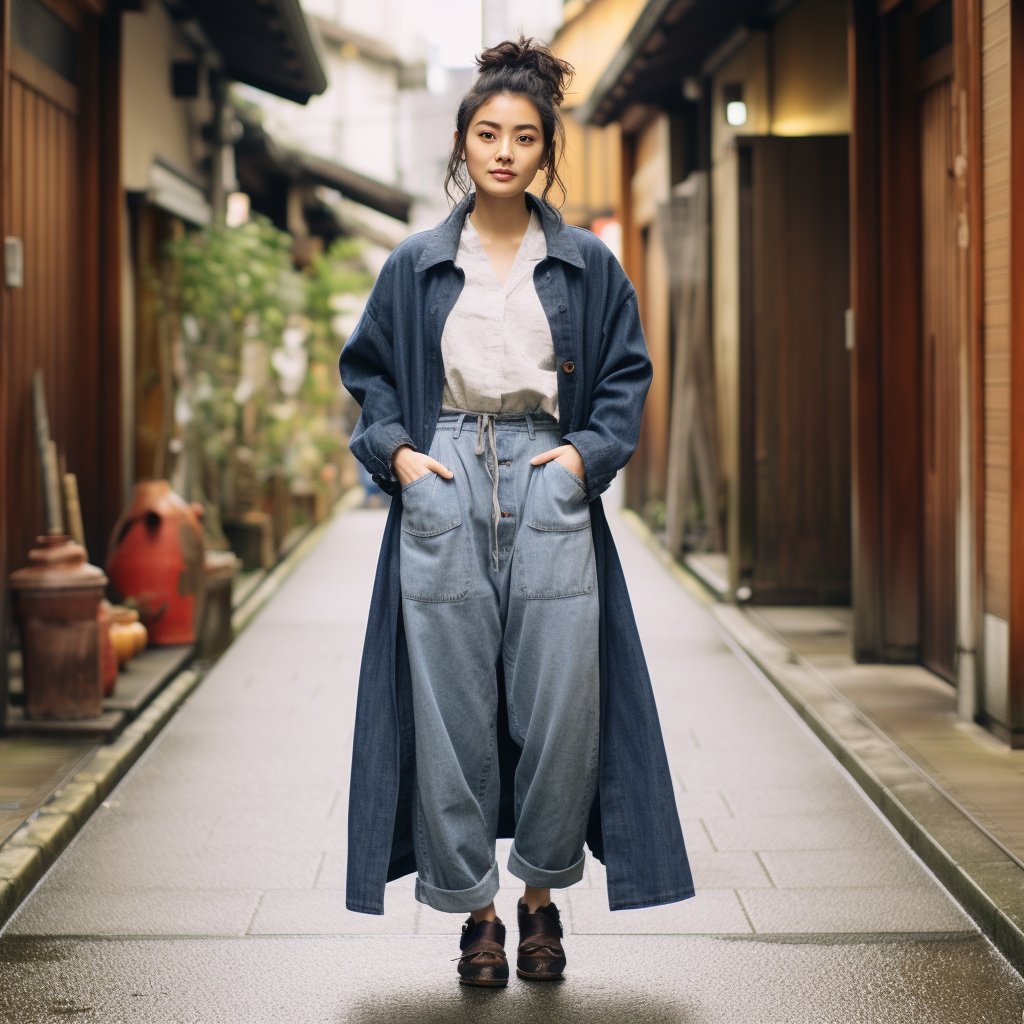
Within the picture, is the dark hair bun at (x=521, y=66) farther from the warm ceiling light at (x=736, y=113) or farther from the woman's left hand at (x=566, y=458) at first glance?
the warm ceiling light at (x=736, y=113)

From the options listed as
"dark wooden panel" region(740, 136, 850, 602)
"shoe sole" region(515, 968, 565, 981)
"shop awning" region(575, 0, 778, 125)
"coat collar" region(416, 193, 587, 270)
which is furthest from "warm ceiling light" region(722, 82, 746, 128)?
"shoe sole" region(515, 968, 565, 981)

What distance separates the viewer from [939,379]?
275 inches

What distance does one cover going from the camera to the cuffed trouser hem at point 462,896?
3.46 m

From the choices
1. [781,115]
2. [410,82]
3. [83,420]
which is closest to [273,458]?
[83,420]

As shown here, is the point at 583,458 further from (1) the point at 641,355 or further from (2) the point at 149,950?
(2) the point at 149,950

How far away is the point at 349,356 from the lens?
3.57 meters

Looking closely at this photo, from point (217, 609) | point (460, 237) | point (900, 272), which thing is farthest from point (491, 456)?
point (217, 609)

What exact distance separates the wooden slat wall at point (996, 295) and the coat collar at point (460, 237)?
2.49 m

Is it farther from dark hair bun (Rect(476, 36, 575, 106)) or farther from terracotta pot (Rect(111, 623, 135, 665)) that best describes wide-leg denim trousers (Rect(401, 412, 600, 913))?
terracotta pot (Rect(111, 623, 135, 665))

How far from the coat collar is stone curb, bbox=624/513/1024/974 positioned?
6.77ft

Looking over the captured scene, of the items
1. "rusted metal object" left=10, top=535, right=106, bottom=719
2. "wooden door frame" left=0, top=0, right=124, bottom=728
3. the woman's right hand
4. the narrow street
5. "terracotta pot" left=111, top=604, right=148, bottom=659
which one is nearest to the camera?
the woman's right hand

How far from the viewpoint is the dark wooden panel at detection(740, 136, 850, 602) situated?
30.5ft

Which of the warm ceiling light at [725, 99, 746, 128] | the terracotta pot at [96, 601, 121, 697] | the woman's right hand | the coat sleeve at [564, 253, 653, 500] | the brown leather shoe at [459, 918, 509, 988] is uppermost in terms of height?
the warm ceiling light at [725, 99, 746, 128]

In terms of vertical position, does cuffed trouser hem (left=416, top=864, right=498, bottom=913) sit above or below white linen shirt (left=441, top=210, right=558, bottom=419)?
below
